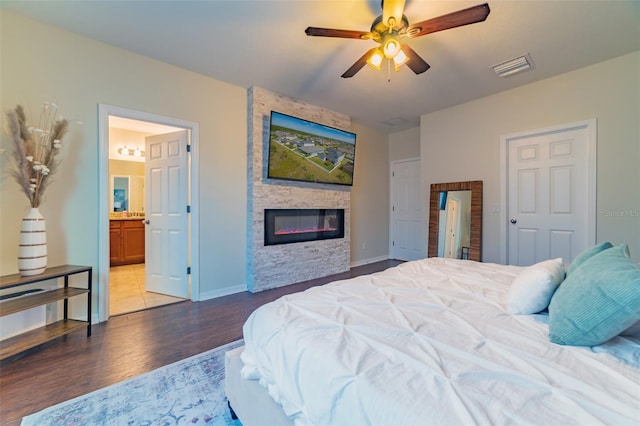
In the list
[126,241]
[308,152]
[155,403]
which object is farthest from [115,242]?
[155,403]

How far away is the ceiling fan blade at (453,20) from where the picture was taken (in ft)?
5.64

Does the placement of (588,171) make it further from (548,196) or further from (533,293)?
(533,293)

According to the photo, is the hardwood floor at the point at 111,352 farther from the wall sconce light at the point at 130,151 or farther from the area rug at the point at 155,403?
the wall sconce light at the point at 130,151

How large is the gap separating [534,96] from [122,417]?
5.12m

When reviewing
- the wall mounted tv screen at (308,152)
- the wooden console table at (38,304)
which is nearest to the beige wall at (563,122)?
the wall mounted tv screen at (308,152)

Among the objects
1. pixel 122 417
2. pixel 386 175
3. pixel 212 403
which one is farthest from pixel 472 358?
pixel 386 175

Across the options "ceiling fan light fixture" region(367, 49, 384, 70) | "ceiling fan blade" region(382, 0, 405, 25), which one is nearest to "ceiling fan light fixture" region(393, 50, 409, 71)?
"ceiling fan light fixture" region(367, 49, 384, 70)

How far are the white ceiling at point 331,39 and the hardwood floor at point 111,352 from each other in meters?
2.79

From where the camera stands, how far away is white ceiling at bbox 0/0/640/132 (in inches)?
85.7

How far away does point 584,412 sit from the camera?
2.05 feet

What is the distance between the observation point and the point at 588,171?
3129 mm

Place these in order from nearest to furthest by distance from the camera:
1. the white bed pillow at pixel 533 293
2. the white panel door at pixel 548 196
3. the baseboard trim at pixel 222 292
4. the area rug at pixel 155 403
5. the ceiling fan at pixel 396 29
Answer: the white bed pillow at pixel 533 293
the area rug at pixel 155 403
the ceiling fan at pixel 396 29
the white panel door at pixel 548 196
the baseboard trim at pixel 222 292

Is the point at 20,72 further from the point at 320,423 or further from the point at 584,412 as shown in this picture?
the point at 584,412

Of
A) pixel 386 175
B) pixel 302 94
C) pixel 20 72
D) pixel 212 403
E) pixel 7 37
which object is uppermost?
pixel 302 94
